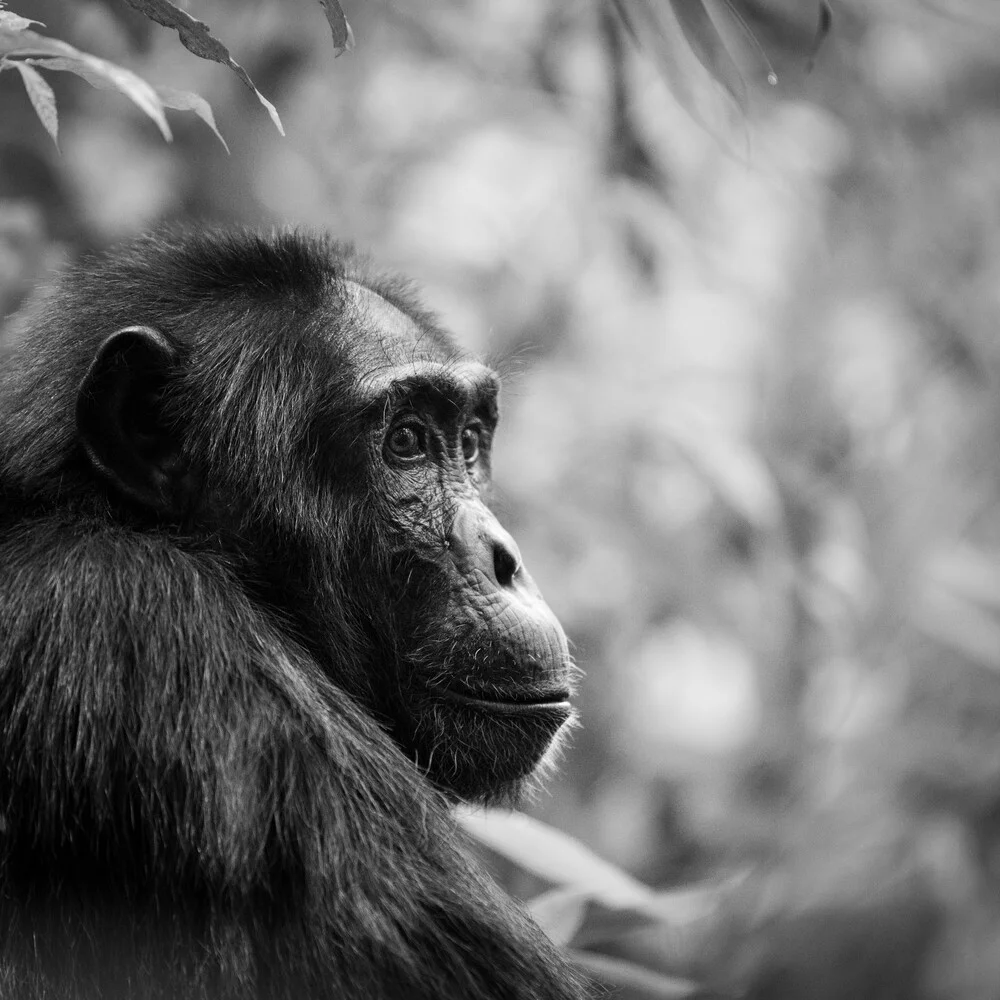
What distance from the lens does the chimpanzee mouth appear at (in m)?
2.89

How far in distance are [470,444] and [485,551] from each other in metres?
0.47

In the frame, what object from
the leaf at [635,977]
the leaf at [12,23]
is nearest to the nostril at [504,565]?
the leaf at [635,977]

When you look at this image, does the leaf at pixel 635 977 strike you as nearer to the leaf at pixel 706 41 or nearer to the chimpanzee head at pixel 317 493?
the chimpanzee head at pixel 317 493

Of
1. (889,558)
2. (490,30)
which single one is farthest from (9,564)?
(490,30)

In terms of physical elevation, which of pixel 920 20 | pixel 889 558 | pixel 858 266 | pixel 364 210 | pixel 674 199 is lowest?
pixel 889 558

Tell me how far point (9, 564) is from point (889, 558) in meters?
3.10

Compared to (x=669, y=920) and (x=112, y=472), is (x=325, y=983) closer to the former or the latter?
(x=112, y=472)

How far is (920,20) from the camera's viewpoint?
25.5ft

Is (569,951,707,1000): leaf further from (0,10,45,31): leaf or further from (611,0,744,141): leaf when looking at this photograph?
(0,10,45,31): leaf

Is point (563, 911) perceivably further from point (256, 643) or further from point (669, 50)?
point (669, 50)

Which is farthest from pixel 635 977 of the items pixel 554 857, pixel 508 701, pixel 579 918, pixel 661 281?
pixel 661 281

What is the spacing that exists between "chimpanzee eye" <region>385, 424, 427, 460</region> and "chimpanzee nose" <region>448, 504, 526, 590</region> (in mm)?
212

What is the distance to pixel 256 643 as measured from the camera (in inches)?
97.7

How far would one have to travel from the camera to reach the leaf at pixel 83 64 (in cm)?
176
